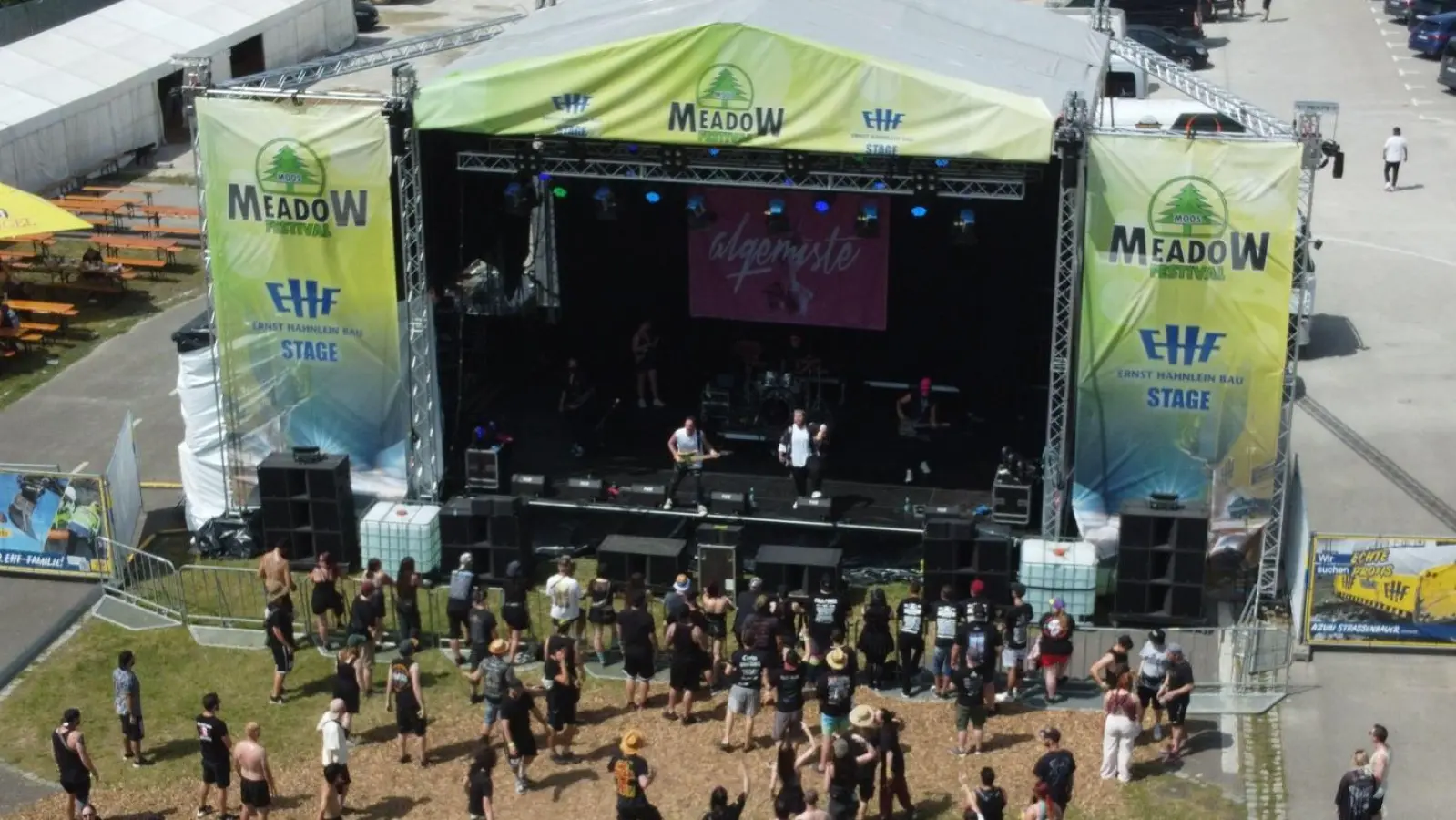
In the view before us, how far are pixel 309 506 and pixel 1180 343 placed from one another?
9574 mm

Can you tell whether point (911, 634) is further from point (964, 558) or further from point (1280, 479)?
point (1280, 479)

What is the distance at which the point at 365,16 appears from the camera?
49.2m

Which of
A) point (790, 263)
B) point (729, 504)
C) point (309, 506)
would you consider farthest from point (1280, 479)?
point (309, 506)

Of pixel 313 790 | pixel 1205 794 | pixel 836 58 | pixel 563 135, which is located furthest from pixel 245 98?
pixel 1205 794

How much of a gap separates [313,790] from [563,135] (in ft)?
24.0

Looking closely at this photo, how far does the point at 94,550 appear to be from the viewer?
20.7 meters

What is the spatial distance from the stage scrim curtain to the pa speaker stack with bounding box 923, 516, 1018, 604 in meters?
3.80

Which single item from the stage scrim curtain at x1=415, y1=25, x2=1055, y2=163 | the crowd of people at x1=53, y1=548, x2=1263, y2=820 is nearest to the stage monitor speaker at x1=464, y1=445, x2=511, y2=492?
the crowd of people at x1=53, y1=548, x2=1263, y2=820

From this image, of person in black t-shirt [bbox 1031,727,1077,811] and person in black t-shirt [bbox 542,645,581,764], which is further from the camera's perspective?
person in black t-shirt [bbox 542,645,581,764]

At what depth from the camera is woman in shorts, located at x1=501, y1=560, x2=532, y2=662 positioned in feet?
60.2

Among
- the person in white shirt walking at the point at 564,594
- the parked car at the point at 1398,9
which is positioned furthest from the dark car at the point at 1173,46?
the person in white shirt walking at the point at 564,594

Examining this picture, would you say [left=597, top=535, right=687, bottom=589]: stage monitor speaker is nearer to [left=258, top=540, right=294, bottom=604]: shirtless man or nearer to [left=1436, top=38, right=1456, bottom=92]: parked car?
[left=258, top=540, right=294, bottom=604]: shirtless man

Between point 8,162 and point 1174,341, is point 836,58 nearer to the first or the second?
point 1174,341

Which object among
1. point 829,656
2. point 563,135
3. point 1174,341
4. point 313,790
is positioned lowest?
point 313,790
